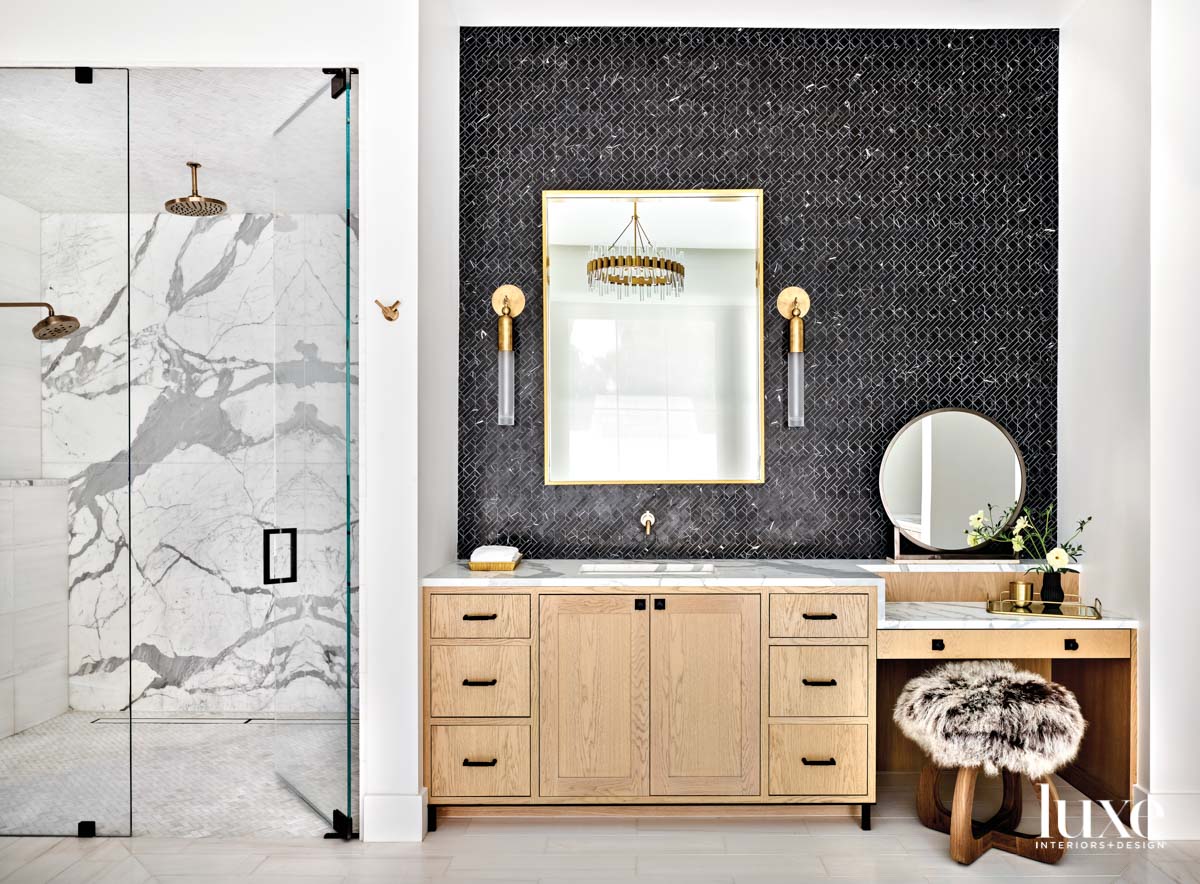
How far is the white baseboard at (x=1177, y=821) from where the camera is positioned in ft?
9.02

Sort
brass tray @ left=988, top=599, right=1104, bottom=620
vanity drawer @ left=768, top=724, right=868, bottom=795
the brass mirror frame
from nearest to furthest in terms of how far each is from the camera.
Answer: vanity drawer @ left=768, top=724, right=868, bottom=795
brass tray @ left=988, top=599, right=1104, bottom=620
the brass mirror frame

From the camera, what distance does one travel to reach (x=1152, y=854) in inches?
104

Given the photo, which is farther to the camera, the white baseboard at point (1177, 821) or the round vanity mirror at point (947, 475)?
the round vanity mirror at point (947, 475)

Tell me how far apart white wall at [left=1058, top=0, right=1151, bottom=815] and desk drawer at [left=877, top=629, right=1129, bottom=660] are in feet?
0.38

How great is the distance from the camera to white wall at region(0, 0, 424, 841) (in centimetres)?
276

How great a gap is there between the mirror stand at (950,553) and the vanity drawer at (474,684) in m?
1.52

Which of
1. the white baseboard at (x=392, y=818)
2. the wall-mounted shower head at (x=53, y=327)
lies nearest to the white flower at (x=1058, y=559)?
the white baseboard at (x=392, y=818)

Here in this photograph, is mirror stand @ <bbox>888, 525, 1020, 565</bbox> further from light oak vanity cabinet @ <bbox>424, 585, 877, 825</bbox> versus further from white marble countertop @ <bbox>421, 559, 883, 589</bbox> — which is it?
light oak vanity cabinet @ <bbox>424, 585, 877, 825</bbox>

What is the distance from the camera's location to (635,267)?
335cm

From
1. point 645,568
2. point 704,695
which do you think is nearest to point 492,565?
point 645,568

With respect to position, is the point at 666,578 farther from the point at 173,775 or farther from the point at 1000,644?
the point at 173,775

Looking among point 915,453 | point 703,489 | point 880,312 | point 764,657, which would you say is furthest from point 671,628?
point 880,312

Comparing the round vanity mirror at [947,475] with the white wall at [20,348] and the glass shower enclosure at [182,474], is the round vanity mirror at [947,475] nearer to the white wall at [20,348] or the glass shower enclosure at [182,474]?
the glass shower enclosure at [182,474]

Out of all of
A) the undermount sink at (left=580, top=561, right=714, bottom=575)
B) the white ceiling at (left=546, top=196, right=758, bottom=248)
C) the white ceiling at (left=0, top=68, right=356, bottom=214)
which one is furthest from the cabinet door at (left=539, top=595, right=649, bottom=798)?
the white ceiling at (left=0, top=68, right=356, bottom=214)
